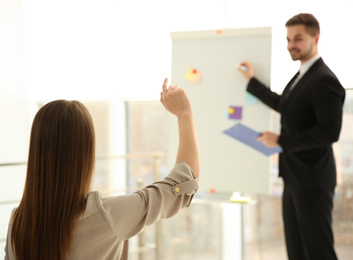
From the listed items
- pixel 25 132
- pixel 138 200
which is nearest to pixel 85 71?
pixel 25 132

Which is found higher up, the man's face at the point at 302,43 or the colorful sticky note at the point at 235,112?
the man's face at the point at 302,43

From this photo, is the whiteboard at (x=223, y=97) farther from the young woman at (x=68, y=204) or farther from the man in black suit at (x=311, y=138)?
the young woman at (x=68, y=204)

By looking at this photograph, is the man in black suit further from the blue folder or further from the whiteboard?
the whiteboard

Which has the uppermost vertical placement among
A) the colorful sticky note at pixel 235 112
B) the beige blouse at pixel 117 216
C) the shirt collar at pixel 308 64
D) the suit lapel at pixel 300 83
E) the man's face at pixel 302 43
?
the man's face at pixel 302 43

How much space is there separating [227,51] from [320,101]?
2.33ft

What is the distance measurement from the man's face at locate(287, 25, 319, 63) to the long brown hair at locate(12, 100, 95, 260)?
5.48 feet

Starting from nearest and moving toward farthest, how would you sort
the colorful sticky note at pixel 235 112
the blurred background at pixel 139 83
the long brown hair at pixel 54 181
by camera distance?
the long brown hair at pixel 54 181
the colorful sticky note at pixel 235 112
the blurred background at pixel 139 83

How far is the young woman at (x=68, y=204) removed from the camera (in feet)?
3.53

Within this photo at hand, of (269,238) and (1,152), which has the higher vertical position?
(1,152)

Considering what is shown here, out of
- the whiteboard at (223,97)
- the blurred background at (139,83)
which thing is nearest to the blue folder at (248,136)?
the whiteboard at (223,97)

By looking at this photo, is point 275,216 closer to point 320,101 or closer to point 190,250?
point 190,250

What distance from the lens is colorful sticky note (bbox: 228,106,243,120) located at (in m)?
2.84

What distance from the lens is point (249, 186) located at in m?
2.87

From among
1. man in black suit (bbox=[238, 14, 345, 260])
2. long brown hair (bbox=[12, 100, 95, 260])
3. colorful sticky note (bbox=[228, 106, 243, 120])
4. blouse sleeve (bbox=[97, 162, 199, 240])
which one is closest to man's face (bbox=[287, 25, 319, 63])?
man in black suit (bbox=[238, 14, 345, 260])
